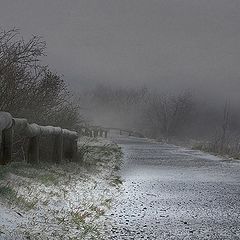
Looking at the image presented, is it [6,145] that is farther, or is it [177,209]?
[6,145]

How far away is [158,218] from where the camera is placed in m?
6.48

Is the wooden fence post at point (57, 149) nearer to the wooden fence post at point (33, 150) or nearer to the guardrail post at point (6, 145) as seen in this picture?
the wooden fence post at point (33, 150)

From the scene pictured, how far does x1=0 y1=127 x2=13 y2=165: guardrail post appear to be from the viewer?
8.05 metres

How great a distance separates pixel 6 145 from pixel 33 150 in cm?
169

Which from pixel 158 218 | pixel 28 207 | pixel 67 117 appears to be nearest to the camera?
pixel 28 207

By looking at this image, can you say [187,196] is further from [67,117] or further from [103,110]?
[103,110]

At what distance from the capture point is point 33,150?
32.1ft

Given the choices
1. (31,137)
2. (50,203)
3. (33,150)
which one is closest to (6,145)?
(31,137)

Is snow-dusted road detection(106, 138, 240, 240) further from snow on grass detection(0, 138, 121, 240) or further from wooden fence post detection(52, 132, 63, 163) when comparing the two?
wooden fence post detection(52, 132, 63, 163)

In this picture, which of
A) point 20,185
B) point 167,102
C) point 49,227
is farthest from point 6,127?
point 167,102

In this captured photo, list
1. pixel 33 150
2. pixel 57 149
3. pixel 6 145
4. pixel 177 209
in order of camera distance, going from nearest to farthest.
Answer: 1. pixel 177 209
2. pixel 6 145
3. pixel 33 150
4. pixel 57 149

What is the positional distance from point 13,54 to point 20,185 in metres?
4.66

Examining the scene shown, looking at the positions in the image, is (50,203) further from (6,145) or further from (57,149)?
(57,149)

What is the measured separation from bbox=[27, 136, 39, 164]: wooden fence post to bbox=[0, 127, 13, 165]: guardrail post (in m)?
1.47
